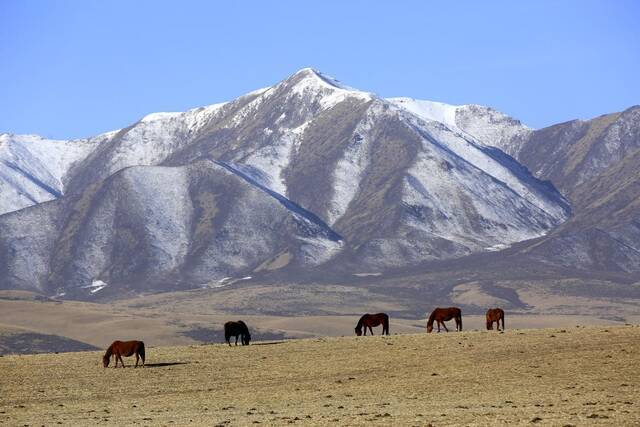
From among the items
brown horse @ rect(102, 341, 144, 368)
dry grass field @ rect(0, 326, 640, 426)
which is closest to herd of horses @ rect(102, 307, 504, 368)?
brown horse @ rect(102, 341, 144, 368)

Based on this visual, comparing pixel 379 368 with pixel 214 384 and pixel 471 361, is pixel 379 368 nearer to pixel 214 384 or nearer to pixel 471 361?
pixel 471 361

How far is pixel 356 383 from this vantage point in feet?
179

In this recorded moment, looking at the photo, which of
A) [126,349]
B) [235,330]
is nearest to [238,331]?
[235,330]

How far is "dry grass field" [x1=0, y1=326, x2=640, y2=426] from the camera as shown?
145ft

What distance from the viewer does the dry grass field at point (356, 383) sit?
44312 millimetres

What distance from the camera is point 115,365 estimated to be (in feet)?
205

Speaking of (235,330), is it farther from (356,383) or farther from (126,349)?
(356,383)

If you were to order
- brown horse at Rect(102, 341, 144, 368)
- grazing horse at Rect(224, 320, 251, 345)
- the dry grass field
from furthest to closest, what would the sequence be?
grazing horse at Rect(224, 320, 251, 345)
brown horse at Rect(102, 341, 144, 368)
the dry grass field

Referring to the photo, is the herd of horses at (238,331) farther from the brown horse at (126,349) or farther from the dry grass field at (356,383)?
the dry grass field at (356,383)

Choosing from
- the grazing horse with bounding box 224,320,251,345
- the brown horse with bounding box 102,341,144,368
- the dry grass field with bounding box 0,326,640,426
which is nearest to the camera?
the dry grass field with bounding box 0,326,640,426

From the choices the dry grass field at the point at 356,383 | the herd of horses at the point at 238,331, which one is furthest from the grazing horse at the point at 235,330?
the dry grass field at the point at 356,383

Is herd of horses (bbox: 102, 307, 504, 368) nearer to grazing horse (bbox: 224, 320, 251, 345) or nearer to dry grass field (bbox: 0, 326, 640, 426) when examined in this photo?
grazing horse (bbox: 224, 320, 251, 345)

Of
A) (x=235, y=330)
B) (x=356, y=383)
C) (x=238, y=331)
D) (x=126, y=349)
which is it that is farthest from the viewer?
(x=235, y=330)

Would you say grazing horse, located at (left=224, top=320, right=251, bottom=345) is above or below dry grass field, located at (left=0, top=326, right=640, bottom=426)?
above
